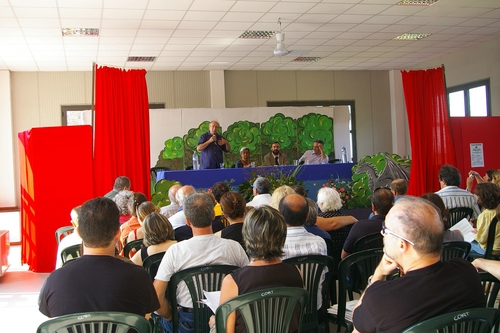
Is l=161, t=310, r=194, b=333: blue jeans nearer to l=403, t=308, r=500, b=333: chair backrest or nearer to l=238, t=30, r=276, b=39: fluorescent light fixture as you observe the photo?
l=403, t=308, r=500, b=333: chair backrest

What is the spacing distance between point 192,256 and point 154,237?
492 mm

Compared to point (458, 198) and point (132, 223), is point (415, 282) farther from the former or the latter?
point (458, 198)

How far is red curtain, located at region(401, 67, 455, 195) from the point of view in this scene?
798 cm

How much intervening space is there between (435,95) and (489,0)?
1.51m

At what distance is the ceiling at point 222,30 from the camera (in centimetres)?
732

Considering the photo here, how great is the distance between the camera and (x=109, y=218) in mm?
2275

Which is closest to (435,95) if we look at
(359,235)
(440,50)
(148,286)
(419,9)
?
(419,9)

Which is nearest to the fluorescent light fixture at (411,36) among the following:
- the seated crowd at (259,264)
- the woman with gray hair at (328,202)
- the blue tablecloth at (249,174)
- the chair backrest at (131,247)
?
the blue tablecloth at (249,174)

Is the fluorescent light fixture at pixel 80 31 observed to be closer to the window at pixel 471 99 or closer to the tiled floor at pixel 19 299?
the tiled floor at pixel 19 299

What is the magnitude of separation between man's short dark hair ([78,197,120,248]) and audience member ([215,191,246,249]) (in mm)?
1329

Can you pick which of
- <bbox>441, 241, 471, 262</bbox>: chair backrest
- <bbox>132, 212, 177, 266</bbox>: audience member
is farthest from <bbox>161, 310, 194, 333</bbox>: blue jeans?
<bbox>441, 241, 471, 262</bbox>: chair backrest

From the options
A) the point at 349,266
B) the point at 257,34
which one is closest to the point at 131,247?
the point at 349,266

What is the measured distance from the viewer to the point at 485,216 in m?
3.95

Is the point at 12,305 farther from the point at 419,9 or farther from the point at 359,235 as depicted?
the point at 419,9
